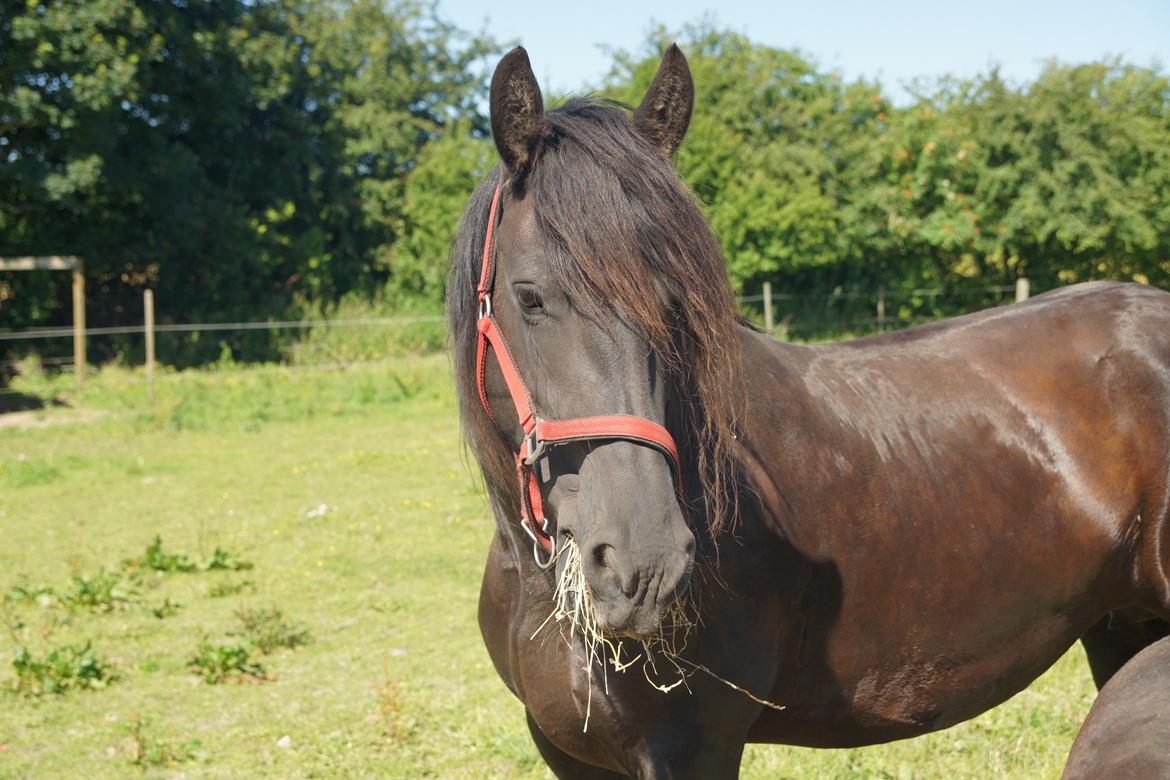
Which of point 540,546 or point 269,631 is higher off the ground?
point 540,546

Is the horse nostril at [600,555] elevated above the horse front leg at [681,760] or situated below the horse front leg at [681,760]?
above

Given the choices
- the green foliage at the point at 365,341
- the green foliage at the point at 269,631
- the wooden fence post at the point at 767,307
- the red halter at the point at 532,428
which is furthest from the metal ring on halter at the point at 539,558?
the wooden fence post at the point at 767,307

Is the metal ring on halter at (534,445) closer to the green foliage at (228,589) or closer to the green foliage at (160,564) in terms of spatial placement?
the green foliage at (228,589)

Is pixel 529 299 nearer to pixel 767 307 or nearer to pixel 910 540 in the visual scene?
pixel 910 540

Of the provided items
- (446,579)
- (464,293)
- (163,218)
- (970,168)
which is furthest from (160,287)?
(464,293)

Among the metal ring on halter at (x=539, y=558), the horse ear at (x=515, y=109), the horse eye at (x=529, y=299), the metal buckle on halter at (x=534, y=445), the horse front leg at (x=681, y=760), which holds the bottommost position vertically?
the horse front leg at (x=681, y=760)

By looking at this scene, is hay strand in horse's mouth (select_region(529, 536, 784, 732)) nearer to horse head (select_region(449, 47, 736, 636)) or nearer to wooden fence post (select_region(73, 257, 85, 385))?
horse head (select_region(449, 47, 736, 636))

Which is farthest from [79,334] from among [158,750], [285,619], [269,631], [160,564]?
[158,750]

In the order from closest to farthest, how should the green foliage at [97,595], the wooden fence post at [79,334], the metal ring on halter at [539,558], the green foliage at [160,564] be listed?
the metal ring on halter at [539,558], the green foliage at [97,595], the green foliage at [160,564], the wooden fence post at [79,334]

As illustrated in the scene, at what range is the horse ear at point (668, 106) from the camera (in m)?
2.10

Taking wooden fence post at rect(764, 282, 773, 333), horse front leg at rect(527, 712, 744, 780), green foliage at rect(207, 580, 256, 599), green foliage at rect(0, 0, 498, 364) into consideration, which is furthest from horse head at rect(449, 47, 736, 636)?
green foliage at rect(0, 0, 498, 364)

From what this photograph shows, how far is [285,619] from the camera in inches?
229

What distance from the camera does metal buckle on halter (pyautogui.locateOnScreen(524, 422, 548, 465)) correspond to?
1847mm

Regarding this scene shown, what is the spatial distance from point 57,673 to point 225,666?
80 cm
